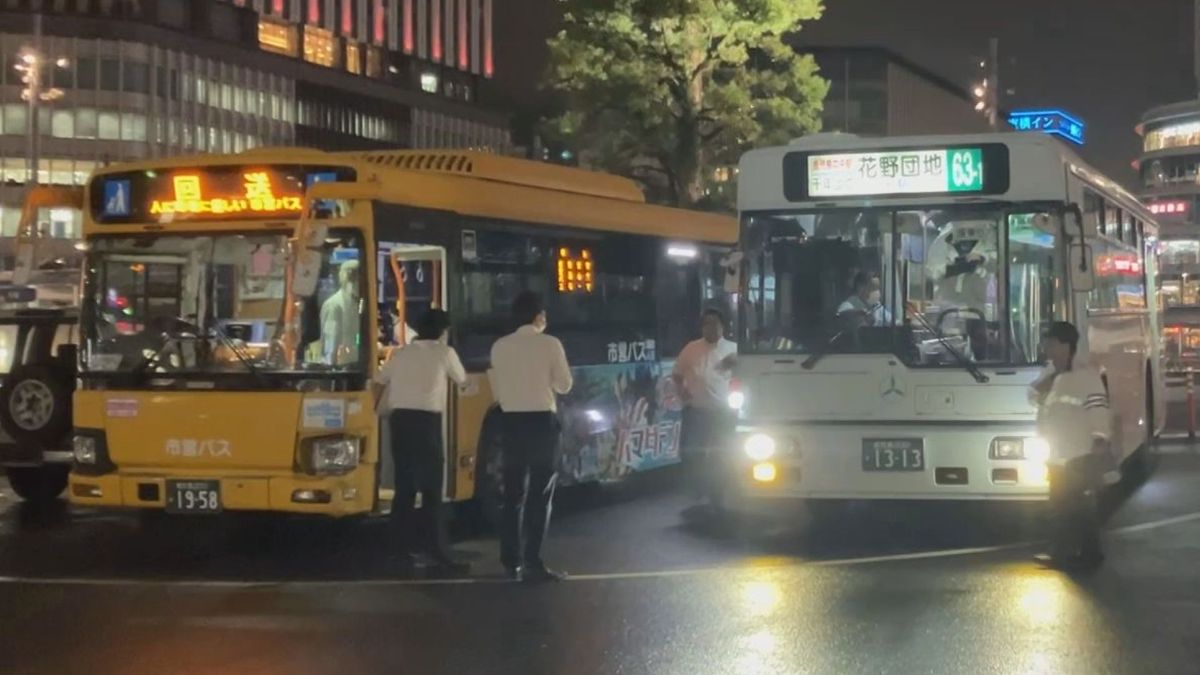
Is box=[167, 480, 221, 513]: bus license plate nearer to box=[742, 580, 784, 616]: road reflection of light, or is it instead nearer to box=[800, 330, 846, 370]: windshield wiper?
box=[742, 580, 784, 616]: road reflection of light

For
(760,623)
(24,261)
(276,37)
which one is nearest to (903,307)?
(760,623)

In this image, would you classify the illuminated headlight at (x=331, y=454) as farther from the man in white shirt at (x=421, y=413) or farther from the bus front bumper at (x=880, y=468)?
the bus front bumper at (x=880, y=468)

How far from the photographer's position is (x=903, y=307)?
38.2ft

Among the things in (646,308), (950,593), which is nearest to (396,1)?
(646,308)

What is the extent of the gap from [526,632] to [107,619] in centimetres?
275

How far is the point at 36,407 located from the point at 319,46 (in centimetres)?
8072

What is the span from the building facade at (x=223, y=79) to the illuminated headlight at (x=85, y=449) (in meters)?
52.8

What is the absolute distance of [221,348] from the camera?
1113 cm

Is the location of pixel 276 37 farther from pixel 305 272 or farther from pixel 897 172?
pixel 305 272

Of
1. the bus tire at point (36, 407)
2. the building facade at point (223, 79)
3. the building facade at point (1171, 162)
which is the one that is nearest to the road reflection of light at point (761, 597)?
the bus tire at point (36, 407)

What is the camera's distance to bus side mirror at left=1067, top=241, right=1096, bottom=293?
11.2 meters

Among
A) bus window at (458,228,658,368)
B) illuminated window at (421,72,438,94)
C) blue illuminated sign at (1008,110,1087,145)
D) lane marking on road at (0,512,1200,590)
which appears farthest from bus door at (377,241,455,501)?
illuminated window at (421,72,438,94)

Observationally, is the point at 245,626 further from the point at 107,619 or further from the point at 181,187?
the point at 181,187

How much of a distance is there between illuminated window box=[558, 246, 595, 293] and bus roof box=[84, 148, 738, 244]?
10.9 inches
